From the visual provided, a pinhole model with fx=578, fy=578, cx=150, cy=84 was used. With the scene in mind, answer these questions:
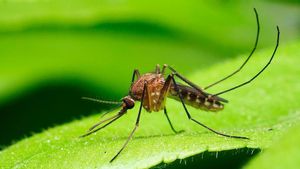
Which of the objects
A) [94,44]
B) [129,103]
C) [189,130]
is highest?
[94,44]

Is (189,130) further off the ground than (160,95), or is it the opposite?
(160,95)

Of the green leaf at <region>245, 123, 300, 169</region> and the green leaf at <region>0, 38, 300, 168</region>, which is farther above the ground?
the green leaf at <region>245, 123, 300, 169</region>

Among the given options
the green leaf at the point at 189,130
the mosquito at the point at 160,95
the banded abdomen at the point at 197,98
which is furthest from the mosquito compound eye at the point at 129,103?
the banded abdomen at the point at 197,98

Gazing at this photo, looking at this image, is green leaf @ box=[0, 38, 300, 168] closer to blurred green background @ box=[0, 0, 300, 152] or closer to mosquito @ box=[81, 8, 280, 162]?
mosquito @ box=[81, 8, 280, 162]

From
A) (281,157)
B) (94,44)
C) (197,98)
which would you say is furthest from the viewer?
(94,44)

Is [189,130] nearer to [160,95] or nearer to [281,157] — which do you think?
[160,95]

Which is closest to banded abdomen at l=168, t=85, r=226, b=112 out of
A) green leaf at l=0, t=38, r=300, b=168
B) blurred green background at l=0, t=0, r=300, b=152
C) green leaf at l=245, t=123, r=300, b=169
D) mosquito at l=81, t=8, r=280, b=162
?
mosquito at l=81, t=8, r=280, b=162

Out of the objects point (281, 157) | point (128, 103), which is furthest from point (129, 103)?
point (281, 157)
